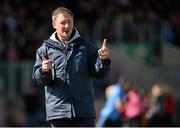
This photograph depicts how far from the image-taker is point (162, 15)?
20969 mm

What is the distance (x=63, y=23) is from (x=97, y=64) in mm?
533

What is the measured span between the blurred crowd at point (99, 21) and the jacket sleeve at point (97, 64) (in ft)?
42.2

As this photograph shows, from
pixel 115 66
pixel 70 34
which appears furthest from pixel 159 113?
pixel 70 34

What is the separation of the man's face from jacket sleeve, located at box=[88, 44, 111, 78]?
12.0 inches

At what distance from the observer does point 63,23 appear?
7.12m

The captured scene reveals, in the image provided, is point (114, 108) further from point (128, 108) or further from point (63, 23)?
point (63, 23)

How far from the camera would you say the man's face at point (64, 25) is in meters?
7.11

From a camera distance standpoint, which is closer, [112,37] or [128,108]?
[128,108]

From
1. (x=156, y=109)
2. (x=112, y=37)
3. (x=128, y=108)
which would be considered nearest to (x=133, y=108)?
(x=128, y=108)

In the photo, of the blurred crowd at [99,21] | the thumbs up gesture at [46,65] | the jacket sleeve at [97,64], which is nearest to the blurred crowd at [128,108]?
the blurred crowd at [99,21]

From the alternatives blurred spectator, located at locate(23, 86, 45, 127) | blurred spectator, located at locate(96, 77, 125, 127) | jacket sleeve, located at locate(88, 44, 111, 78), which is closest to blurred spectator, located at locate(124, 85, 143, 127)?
blurred spectator, located at locate(96, 77, 125, 127)

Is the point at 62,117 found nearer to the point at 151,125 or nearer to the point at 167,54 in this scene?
the point at 151,125

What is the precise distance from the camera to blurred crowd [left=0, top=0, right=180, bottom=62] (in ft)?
66.9

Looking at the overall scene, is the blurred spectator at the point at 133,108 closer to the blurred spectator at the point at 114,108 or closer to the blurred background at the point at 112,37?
the blurred spectator at the point at 114,108
